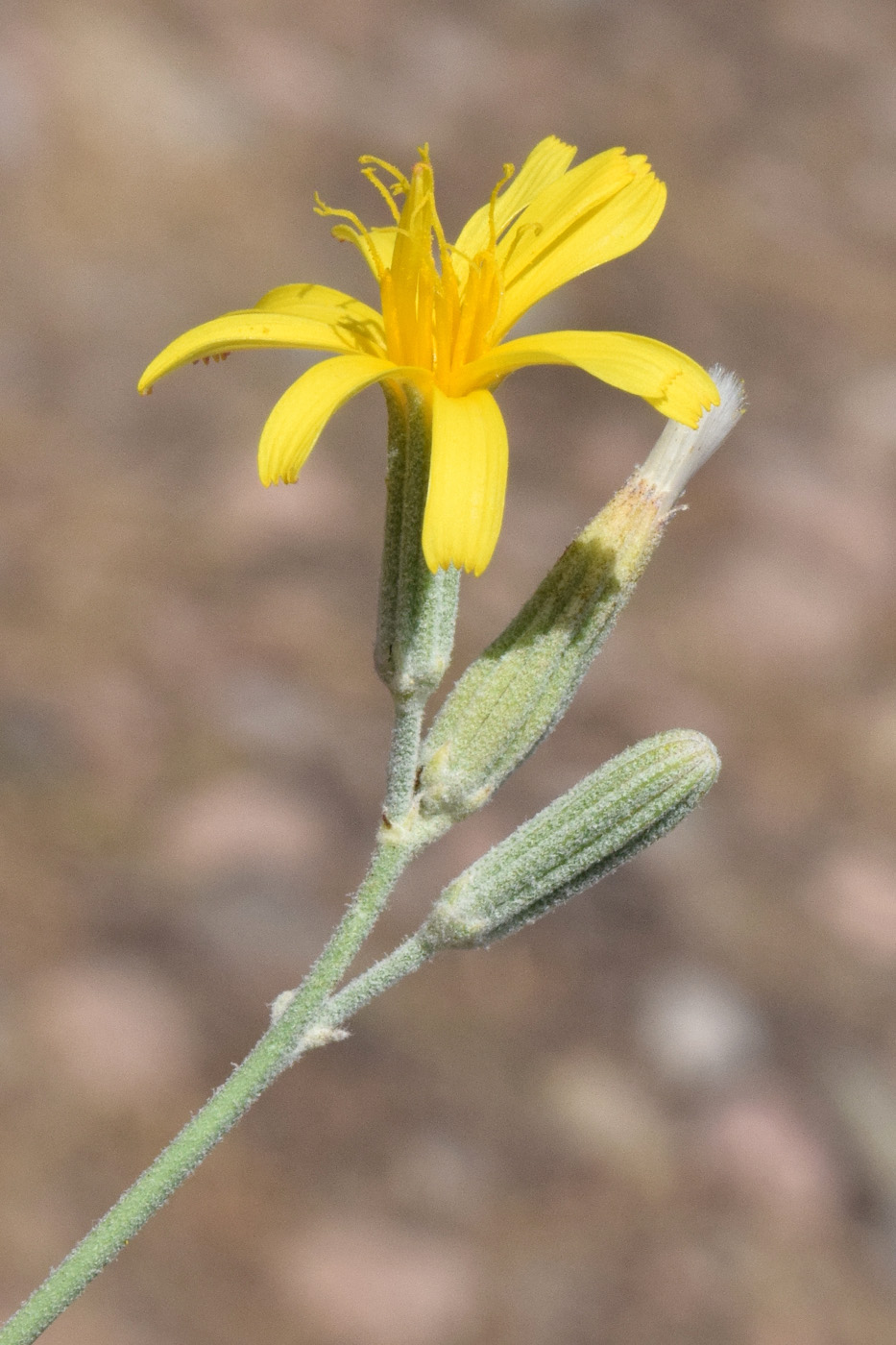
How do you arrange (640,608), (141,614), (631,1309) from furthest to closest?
1. (640,608)
2. (141,614)
3. (631,1309)

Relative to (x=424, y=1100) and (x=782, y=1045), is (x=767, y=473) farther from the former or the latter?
(x=424, y=1100)

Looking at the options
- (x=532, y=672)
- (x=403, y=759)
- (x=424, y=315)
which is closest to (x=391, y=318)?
(x=424, y=315)

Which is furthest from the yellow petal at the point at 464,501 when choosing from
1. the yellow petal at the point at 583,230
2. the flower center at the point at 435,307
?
the yellow petal at the point at 583,230

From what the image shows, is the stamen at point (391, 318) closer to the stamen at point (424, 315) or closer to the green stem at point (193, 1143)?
the stamen at point (424, 315)

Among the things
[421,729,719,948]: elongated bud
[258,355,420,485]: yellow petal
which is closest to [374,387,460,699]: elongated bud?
[258,355,420,485]: yellow petal

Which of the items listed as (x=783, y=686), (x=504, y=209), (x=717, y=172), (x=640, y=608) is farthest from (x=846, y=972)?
(x=717, y=172)

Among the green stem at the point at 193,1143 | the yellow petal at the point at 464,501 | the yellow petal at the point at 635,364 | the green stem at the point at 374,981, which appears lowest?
the green stem at the point at 193,1143
